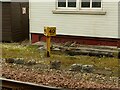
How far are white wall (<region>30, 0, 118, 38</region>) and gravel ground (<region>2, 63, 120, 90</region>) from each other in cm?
431

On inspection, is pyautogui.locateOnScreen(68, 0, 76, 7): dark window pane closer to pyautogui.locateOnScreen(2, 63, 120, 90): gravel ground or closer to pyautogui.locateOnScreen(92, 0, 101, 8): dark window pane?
pyautogui.locateOnScreen(92, 0, 101, 8): dark window pane

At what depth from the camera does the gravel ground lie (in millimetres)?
7105

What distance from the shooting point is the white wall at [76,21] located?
1218 centimetres

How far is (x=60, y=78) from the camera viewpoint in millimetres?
7719

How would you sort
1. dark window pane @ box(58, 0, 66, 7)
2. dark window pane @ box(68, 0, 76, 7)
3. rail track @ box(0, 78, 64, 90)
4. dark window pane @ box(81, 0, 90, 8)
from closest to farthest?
1. rail track @ box(0, 78, 64, 90)
2. dark window pane @ box(81, 0, 90, 8)
3. dark window pane @ box(68, 0, 76, 7)
4. dark window pane @ box(58, 0, 66, 7)

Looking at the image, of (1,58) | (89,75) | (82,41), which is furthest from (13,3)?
(89,75)

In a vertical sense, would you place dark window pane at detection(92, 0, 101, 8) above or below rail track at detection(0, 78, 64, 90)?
above

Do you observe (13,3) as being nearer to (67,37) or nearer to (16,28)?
(16,28)

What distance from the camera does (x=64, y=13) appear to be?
13125 millimetres

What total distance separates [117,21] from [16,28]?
527 centimetres

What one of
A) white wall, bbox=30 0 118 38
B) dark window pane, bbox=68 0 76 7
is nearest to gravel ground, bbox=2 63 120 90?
white wall, bbox=30 0 118 38

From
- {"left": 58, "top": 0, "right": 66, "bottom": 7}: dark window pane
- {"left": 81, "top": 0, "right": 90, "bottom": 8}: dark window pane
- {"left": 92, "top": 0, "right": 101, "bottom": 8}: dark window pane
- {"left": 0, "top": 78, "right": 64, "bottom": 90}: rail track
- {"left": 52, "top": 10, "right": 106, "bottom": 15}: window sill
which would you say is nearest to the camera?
{"left": 0, "top": 78, "right": 64, "bottom": 90}: rail track

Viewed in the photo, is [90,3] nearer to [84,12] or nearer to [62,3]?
[84,12]

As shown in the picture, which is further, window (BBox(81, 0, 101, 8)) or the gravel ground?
window (BBox(81, 0, 101, 8))
